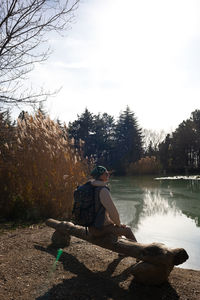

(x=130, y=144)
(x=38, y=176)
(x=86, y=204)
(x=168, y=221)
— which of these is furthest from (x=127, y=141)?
(x=86, y=204)

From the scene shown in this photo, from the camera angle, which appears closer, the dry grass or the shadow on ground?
the shadow on ground

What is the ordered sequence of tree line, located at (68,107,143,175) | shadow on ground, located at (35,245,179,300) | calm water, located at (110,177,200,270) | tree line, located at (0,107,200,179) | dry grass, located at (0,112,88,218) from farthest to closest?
1. tree line, located at (68,107,143,175)
2. tree line, located at (0,107,200,179)
3. dry grass, located at (0,112,88,218)
4. calm water, located at (110,177,200,270)
5. shadow on ground, located at (35,245,179,300)

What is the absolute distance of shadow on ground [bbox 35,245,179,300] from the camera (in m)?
2.40

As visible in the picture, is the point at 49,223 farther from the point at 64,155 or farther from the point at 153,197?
the point at 153,197

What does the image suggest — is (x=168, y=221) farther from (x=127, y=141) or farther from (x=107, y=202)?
(x=127, y=141)

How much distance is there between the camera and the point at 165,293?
8.02ft

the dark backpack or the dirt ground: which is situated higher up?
the dark backpack

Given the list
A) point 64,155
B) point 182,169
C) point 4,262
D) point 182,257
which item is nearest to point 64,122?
point 64,155

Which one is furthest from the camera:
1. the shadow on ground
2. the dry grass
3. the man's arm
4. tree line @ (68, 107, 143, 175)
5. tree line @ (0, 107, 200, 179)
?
tree line @ (68, 107, 143, 175)

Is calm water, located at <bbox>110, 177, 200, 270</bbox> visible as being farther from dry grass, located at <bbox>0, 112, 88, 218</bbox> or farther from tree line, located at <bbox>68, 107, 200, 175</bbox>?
tree line, located at <bbox>68, 107, 200, 175</bbox>

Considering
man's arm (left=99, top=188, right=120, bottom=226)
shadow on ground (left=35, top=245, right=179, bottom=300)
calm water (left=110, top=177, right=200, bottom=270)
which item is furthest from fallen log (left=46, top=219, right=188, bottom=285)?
calm water (left=110, top=177, right=200, bottom=270)

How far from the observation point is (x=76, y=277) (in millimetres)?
2846

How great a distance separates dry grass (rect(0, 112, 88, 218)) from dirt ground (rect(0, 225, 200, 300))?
1539 mm

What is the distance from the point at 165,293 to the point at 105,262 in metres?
0.99
